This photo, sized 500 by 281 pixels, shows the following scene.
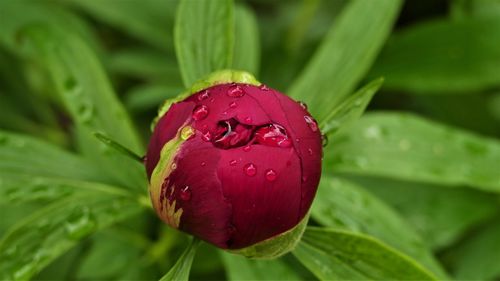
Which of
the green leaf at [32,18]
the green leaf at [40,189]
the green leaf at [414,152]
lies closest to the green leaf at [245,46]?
the green leaf at [414,152]

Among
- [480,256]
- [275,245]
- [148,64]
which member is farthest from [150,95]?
[275,245]

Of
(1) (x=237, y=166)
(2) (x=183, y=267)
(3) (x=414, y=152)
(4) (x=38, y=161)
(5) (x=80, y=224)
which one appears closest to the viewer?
(1) (x=237, y=166)

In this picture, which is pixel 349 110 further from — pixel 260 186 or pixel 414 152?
pixel 414 152

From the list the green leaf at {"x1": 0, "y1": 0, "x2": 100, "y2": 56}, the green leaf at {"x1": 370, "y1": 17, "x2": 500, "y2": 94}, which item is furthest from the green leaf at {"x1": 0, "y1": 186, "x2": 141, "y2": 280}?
the green leaf at {"x1": 370, "y1": 17, "x2": 500, "y2": 94}

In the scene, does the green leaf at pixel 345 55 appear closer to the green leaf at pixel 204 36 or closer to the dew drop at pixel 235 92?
the green leaf at pixel 204 36

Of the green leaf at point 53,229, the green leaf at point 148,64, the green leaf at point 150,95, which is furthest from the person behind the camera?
the green leaf at point 148,64

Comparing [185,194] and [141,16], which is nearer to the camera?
[185,194]

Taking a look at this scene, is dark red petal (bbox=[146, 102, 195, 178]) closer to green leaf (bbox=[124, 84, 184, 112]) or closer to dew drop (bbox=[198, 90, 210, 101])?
dew drop (bbox=[198, 90, 210, 101])
